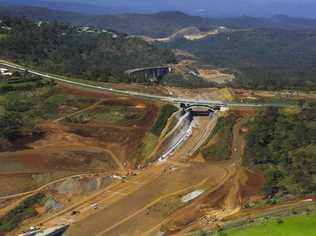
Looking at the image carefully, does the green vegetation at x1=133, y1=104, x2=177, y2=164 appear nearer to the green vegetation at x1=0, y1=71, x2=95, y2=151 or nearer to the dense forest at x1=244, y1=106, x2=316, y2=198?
the dense forest at x1=244, y1=106, x2=316, y2=198

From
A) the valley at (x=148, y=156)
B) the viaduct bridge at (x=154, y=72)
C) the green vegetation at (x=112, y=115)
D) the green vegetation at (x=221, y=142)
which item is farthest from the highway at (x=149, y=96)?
the viaduct bridge at (x=154, y=72)

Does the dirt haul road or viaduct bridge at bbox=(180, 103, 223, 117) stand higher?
viaduct bridge at bbox=(180, 103, 223, 117)

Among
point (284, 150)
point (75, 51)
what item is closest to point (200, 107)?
point (284, 150)

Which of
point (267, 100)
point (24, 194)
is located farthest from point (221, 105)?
point (24, 194)

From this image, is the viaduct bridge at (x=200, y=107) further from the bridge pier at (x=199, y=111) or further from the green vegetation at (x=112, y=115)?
the green vegetation at (x=112, y=115)

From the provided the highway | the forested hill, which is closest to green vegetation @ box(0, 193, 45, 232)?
→ the highway

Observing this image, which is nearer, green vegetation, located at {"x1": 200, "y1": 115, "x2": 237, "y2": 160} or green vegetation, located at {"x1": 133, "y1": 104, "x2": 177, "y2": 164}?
green vegetation, located at {"x1": 200, "y1": 115, "x2": 237, "y2": 160}
